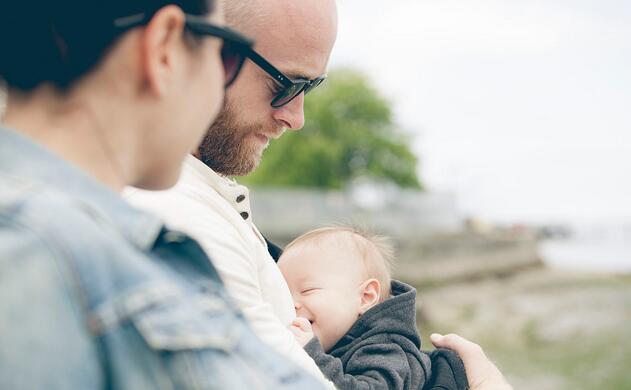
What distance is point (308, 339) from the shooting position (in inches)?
94.5

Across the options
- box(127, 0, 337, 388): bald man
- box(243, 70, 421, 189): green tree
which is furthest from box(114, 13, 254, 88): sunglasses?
box(243, 70, 421, 189): green tree

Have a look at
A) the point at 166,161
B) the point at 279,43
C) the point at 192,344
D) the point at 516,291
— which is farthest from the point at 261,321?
the point at 516,291

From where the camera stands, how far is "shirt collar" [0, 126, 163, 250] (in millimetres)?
1115

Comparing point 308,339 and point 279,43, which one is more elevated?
point 279,43

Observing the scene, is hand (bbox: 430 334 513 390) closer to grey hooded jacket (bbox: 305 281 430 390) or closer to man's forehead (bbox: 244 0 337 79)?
grey hooded jacket (bbox: 305 281 430 390)

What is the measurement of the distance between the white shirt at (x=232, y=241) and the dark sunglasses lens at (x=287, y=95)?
1.34 feet

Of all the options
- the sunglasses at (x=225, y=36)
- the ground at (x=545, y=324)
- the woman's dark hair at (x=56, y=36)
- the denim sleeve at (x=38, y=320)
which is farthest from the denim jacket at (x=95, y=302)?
the ground at (x=545, y=324)

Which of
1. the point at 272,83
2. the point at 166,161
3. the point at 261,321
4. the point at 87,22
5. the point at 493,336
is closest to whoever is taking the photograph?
the point at 87,22

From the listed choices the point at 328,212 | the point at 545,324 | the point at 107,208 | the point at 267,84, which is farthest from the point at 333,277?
the point at 328,212

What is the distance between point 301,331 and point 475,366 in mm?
594

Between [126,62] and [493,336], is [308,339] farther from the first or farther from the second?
[493,336]

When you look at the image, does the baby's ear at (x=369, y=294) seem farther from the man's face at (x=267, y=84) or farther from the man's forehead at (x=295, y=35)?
the man's forehead at (x=295, y=35)

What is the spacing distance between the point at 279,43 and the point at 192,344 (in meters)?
1.78

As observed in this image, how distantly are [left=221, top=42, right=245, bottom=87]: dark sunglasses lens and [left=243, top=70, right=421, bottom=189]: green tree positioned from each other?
36549 mm
